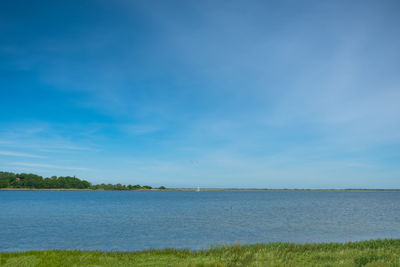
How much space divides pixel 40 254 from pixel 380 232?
3340cm

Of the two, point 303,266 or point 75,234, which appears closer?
point 303,266

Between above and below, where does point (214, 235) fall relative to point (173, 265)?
below

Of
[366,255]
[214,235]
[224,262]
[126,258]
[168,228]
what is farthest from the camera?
[168,228]

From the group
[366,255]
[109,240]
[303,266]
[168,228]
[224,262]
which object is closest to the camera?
[303,266]

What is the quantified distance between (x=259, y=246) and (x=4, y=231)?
95.8ft

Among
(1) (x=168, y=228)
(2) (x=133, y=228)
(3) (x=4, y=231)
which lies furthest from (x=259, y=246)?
(3) (x=4, y=231)

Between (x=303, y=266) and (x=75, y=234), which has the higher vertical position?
(x=303, y=266)

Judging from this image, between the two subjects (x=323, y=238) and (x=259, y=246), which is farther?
(x=323, y=238)

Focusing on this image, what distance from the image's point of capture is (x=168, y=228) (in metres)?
31.7

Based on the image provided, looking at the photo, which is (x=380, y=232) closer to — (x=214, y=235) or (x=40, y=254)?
(x=214, y=235)

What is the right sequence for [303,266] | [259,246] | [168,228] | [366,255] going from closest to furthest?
1. [303,266]
2. [366,255]
3. [259,246]
4. [168,228]

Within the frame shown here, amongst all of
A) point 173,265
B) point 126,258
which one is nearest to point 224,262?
point 173,265

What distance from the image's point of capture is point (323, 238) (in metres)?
26.0

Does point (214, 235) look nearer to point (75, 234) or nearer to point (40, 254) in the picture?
point (75, 234)
